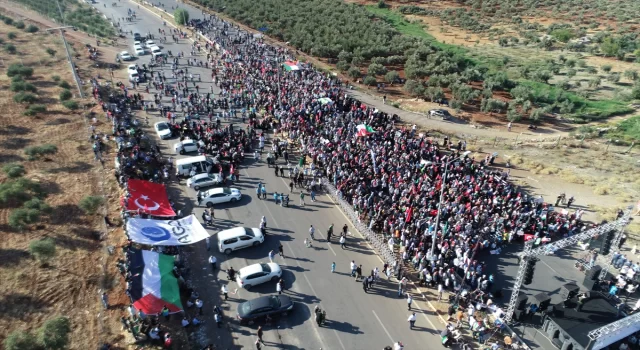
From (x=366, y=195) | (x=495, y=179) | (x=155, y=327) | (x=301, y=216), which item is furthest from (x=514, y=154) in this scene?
(x=155, y=327)

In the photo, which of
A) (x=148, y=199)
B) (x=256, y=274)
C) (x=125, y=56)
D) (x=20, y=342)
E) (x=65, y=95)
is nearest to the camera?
(x=20, y=342)

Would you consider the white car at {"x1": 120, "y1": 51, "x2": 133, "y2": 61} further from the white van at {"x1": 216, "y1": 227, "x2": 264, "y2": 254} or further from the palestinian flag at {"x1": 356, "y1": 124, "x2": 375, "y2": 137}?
the white van at {"x1": 216, "y1": 227, "x2": 264, "y2": 254}

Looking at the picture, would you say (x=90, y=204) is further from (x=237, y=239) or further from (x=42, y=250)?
(x=237, y=239)

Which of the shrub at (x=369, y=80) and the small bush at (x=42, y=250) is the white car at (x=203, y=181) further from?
the shrub at (x=369, y=80)

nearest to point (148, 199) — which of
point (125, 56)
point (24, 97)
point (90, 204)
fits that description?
point (90, 204)

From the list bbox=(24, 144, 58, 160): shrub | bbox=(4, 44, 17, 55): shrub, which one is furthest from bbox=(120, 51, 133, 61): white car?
bbox=(24, 144, 58, 160): shrub

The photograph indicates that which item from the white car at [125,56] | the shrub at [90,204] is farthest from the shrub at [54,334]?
the white car at [125,56]

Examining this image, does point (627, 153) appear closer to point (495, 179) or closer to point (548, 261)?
point (495, 179)
